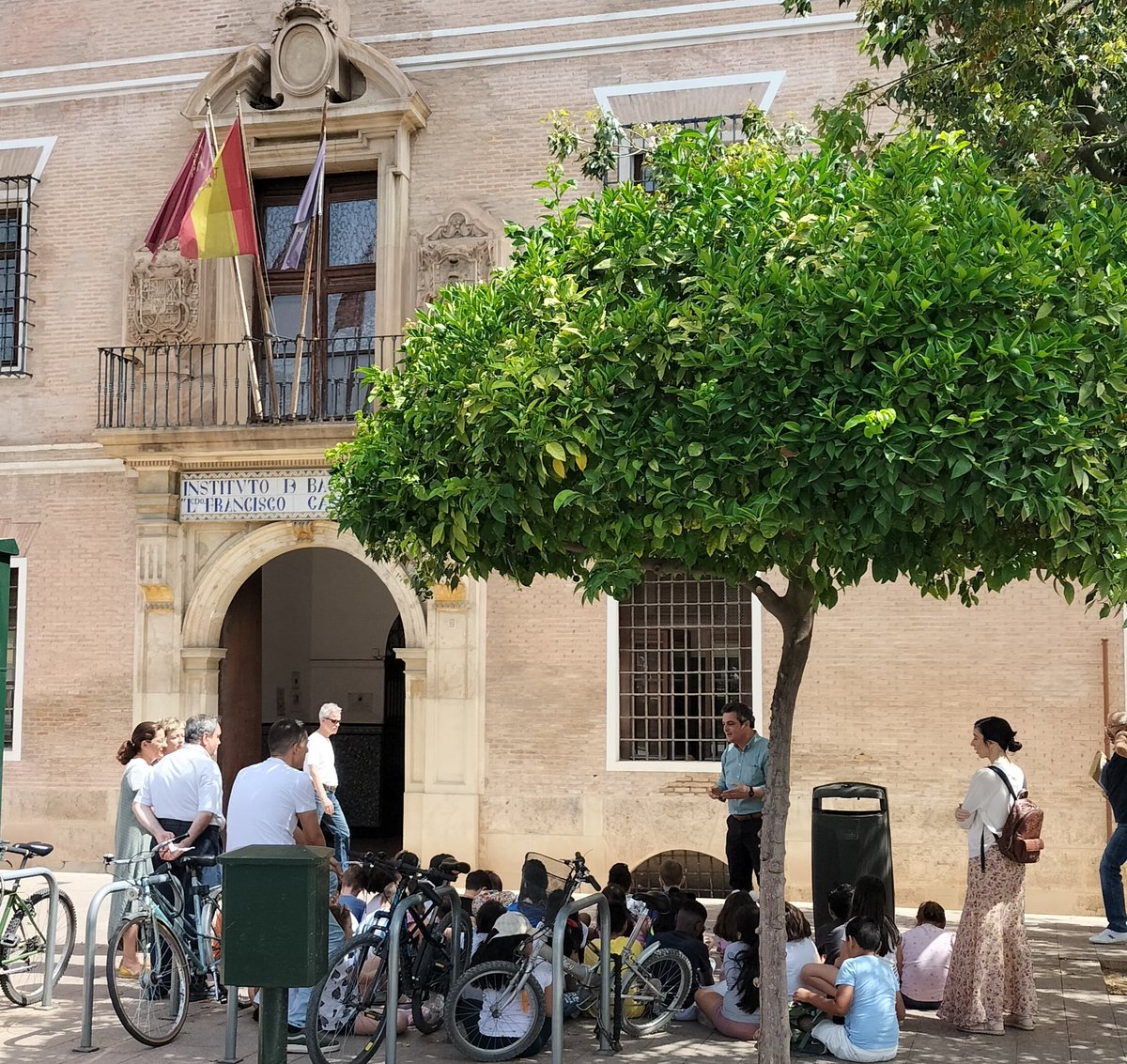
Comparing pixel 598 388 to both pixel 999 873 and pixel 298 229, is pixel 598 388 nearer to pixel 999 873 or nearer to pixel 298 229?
pixel 999 873

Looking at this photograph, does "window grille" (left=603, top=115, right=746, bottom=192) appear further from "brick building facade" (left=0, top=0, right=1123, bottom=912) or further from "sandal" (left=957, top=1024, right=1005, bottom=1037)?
"sandal" (left=957, top=1024, right=1005, bottom=1037)

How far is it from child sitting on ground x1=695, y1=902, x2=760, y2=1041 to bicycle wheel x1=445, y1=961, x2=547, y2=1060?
1.19m

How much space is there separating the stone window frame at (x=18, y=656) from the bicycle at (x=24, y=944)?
6.33 m

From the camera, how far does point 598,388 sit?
244 inches

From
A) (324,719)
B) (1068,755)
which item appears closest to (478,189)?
(324,719)

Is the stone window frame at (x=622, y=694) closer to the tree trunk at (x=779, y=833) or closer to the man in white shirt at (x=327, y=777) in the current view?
the man in white shirt at (x=327, y=777)

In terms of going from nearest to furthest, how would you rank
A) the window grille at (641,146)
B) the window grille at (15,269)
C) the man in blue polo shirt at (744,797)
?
the man in blue polo shirt at (744,797) → the window grille at (641,146) → the window grille at (15,269)

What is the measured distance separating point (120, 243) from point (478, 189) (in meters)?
4.06

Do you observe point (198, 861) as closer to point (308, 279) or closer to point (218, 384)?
point (218, 384)

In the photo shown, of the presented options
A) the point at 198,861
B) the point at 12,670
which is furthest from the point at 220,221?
the point at 198,861

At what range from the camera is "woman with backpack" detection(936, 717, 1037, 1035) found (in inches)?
326

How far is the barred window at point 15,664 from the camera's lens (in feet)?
50.9

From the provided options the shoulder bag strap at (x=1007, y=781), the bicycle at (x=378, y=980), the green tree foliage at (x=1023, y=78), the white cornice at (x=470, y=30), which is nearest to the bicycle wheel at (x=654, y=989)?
the bicycle at (x=378, y=980)

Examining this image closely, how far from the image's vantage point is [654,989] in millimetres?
8328
